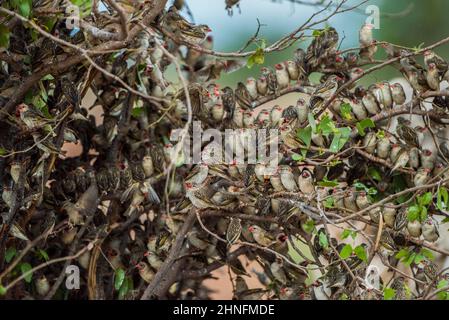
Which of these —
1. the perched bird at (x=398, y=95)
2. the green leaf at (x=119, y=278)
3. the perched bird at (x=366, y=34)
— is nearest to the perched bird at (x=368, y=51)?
the perched bird at (x=366, y=34)

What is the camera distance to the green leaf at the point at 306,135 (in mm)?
2713

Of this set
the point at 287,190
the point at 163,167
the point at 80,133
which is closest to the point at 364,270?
the point at 287,190

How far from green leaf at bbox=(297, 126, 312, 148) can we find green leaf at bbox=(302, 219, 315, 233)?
0.27 meters

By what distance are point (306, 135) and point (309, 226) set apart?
0.32m

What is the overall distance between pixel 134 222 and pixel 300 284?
2.34ft

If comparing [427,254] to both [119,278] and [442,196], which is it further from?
[119,278]

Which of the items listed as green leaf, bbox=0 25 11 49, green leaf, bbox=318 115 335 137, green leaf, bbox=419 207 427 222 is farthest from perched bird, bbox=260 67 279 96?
green leaf, bbox=0 25 11 49

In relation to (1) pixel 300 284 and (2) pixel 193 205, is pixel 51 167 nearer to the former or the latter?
(2) pixel 193 205

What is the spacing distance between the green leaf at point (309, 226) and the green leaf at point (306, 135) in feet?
0.88

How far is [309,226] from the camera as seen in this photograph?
2.75 metres

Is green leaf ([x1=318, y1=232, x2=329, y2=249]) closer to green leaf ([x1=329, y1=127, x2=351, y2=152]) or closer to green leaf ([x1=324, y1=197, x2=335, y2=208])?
green leaf ([x1=324, y1=197, x2=335, y2=208])

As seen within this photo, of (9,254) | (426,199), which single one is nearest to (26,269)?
(9,254)

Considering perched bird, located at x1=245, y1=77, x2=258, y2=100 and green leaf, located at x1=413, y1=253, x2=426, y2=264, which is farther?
perched bird, located at x1=245, y1=77, x2=258, y2=100

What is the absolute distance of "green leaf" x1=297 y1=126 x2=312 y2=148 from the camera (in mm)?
2713
